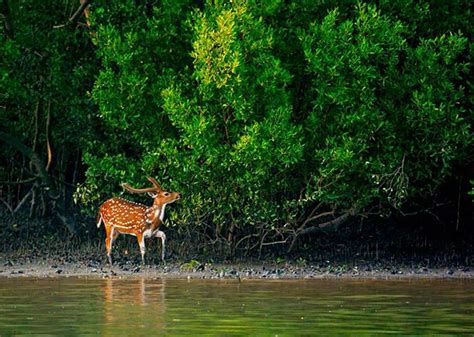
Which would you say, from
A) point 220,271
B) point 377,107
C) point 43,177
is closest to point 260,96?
point 377,107

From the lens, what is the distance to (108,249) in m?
25.6

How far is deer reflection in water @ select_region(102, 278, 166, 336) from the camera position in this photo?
1541 cm

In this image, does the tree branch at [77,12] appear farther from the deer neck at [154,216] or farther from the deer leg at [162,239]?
the deer leg at [162,239]

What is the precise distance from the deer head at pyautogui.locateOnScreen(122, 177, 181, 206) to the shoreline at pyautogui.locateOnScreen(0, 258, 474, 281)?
3.85 feet

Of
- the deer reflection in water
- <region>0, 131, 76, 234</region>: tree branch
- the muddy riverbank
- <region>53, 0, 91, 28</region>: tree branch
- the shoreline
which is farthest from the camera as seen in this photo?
<region>0, 131, 76, 234</region>: tree branch

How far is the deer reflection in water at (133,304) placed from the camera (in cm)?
1541

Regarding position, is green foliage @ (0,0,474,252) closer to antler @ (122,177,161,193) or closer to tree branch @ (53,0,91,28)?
tree branch @ (53,0,91,28)

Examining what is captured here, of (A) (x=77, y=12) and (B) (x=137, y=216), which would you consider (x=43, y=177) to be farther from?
(A) (x=77, y=12)

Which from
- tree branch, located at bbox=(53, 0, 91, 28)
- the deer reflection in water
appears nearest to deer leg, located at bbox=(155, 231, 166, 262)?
the deer reflection in water

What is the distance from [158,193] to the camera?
25109 millimetres

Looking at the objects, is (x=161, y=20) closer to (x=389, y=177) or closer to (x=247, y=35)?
(x=247, y=35)

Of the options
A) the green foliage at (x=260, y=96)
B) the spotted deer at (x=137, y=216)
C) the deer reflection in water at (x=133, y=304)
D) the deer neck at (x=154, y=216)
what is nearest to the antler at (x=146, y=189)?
the spotted deer at (x=137, y=216)

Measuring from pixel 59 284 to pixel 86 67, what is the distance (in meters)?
6.44

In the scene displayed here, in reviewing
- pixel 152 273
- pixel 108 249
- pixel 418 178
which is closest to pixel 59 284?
pixel 152 273
